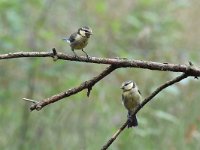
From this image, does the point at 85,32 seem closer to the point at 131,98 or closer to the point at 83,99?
the point at 131,98

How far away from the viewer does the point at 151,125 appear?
438 cm

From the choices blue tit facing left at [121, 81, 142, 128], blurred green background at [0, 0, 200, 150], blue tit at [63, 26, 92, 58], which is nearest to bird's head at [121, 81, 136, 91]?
blue tit facing left at [121, 81, 142, 128]

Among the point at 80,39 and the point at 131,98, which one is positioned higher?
the point at 80,39

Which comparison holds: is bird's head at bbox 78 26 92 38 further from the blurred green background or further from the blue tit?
the blurred green background

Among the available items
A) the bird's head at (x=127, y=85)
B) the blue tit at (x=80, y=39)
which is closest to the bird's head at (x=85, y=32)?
the blue tit at (x=80, y=39)

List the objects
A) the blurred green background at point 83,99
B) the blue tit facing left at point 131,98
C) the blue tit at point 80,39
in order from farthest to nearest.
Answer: the blurred green background at point 83,99, the blue tit at point 80,39, the blue tit facing left at point 131,98

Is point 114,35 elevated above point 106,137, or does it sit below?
above

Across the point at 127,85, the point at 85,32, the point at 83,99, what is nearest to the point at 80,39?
the point at 85,32

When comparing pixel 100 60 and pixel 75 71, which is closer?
pixel 100 60

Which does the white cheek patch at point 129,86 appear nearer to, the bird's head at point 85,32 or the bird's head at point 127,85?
the bird's head at point 127,85

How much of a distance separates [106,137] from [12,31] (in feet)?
4.26

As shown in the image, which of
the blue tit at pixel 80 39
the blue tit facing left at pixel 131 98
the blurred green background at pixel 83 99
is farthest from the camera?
the blurred green background at pixel 83 99

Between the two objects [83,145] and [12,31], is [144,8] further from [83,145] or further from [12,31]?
[83,145]

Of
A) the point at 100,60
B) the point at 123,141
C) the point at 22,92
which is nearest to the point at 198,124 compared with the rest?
the point at 123,141
